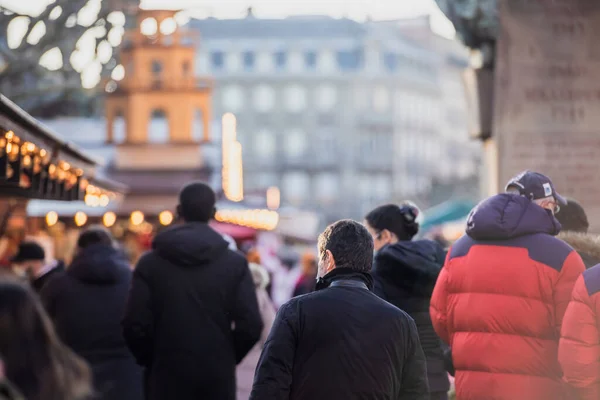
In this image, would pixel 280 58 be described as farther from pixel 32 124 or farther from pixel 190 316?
pixel 190 316

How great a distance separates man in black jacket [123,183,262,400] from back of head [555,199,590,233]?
1733 millimetres

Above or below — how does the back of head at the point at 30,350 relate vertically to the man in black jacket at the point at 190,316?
above

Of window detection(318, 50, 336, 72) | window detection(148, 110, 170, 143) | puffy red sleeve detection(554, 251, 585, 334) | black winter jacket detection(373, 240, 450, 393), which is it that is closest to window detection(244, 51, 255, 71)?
window detection(318, 50, 336, 72)

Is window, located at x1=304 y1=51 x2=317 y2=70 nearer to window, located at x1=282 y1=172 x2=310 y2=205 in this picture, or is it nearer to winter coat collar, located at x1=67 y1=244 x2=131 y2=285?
window, located at x1=282 y1=172 x2=310 y2=205

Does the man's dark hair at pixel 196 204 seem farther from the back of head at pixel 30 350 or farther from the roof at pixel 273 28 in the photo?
the roof at pixel 273 28

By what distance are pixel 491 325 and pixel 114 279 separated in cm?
318

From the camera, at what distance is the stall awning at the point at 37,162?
923 centimetres

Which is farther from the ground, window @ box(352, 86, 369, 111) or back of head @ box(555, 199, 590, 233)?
window @ box(352, 86, 369, 111)

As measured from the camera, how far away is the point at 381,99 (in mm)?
110750

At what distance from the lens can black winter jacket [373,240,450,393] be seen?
7086 millimetres

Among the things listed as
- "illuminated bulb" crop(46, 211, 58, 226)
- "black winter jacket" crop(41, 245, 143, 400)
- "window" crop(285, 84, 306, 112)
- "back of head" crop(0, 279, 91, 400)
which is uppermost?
"window" crop(285, 84, 306, 112)

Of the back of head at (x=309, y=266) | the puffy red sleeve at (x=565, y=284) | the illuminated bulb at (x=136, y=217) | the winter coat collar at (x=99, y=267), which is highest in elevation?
the puffy red sleeve at (x=565, y=284)

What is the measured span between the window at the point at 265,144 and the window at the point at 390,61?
1096cm

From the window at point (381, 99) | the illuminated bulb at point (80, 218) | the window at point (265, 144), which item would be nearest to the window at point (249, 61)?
the window at point (265, 144)
